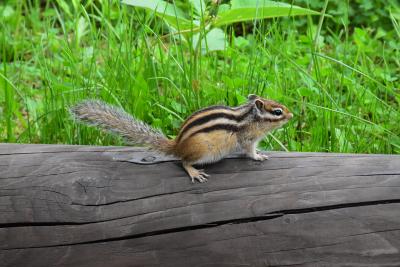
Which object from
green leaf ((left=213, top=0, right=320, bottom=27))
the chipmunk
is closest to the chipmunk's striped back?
the chipmunk

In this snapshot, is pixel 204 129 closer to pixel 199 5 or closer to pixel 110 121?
pixel 110 121

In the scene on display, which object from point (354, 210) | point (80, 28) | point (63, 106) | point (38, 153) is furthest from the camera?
point (80, 28)

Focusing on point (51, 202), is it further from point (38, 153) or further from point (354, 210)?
point (354, 210)

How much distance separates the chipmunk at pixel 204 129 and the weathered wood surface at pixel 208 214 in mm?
67

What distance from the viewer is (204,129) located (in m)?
2.52

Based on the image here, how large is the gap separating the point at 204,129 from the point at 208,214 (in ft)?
1.14

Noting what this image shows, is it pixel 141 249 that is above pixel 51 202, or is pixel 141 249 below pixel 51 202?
below

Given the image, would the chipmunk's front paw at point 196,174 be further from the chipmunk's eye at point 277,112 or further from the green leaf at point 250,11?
the green leaf at point 250,11

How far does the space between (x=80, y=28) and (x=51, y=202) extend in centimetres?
247

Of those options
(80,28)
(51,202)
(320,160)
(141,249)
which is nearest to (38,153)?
(51,202)

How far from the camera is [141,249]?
2.34 meters

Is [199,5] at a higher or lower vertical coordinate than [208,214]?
higher

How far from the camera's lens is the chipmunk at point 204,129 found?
2525mm

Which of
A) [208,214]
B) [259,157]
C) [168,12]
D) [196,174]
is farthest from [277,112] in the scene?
[168,12]
